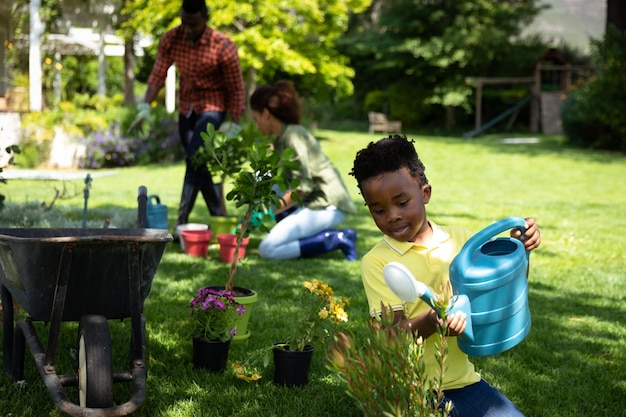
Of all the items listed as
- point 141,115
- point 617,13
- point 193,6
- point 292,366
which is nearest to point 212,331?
point 292,366

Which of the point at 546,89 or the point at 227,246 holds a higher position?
the point at 546,89

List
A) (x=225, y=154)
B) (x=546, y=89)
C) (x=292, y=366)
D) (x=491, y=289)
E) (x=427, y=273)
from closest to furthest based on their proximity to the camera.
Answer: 1. (x=491, y=289)
2. (x=427, y=273)
3. (x=292, y=366)
4. (x=225, y=154)
5. (x=546, y=89)

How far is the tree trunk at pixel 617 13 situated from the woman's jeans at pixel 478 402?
64.1ft

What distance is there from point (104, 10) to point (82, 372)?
18461 mm

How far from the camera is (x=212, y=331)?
10.9 feet

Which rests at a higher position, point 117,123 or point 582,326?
point 117,123

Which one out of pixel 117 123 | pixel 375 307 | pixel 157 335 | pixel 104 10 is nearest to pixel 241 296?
pixel 157 335

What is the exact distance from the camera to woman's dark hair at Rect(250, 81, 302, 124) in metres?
5.84

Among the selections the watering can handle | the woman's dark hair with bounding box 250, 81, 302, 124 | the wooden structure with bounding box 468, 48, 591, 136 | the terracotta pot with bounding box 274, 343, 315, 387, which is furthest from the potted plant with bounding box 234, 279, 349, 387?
the wooden structure with bounding box 468, 48, 591, 136

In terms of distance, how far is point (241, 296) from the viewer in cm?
364

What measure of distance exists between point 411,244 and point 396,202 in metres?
0.21

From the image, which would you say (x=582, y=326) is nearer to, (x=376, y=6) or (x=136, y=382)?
(x=136, y=382)

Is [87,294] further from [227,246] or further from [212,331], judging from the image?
[227,246]

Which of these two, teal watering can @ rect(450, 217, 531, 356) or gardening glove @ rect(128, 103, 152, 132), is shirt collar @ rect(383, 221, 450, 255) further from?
gardening glove @ rect(128, 103, 152, 132)
